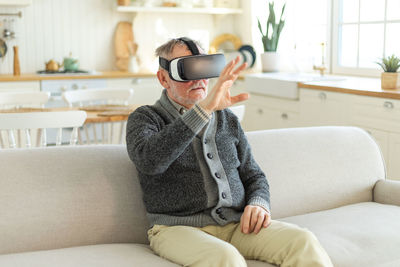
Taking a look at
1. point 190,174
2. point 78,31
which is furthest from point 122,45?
point 190,174

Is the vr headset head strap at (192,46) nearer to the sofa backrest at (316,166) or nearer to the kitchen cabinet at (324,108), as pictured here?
the sofa backrest at (316,166)

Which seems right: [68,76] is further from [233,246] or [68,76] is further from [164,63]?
[233,246]

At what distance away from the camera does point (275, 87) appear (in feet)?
14.1

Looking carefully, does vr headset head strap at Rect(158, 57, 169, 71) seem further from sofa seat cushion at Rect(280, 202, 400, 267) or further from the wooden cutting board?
the wooden cutting board

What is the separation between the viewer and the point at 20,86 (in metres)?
4.71

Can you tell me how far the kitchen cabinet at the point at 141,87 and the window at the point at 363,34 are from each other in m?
1.62

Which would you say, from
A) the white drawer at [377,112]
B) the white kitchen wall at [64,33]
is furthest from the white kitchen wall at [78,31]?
the white drawer at [377,112]

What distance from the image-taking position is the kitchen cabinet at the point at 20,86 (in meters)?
4.68

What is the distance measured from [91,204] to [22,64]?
3.65 meters

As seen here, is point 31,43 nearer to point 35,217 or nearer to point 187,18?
point 187,18

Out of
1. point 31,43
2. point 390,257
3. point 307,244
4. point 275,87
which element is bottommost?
Answer: point 390,257

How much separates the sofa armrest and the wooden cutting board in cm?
351

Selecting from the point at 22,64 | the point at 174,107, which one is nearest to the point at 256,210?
the point at 174,107

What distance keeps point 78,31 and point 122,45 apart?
1.43 ft
